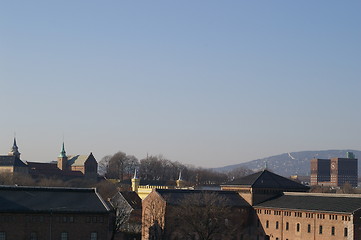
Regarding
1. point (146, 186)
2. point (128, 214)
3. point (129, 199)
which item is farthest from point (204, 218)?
point (146, 186)

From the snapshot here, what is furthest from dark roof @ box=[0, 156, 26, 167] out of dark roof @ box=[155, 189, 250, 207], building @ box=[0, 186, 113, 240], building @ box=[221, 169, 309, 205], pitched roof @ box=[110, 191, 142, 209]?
building @ box=[0, 186, 113, 240]

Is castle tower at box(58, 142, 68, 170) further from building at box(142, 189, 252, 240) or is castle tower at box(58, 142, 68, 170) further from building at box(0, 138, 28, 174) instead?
building at box(142, 189, 252, 240)

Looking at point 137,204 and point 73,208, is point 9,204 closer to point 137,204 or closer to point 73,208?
point 73,208

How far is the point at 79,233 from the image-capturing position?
6500 cm

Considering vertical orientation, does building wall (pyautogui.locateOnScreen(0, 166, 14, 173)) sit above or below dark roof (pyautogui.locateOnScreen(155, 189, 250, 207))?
above

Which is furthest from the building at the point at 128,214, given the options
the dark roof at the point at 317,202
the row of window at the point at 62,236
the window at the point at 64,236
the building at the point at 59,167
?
the building at the point at 59,167

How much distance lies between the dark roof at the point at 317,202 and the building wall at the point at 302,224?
1.86 feet

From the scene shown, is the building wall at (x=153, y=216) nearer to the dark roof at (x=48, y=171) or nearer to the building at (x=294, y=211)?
the building at (x=294, y=211)

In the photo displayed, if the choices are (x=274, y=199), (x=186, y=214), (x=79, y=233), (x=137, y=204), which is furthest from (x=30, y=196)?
(x=137, y=204)

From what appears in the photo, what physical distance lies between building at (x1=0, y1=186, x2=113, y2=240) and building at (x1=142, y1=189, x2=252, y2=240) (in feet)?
35.0

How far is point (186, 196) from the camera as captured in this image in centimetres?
7981

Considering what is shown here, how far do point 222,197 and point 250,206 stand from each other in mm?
3788

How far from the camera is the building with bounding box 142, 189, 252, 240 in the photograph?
70.9 m

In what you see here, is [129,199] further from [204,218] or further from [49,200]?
[49,200]
